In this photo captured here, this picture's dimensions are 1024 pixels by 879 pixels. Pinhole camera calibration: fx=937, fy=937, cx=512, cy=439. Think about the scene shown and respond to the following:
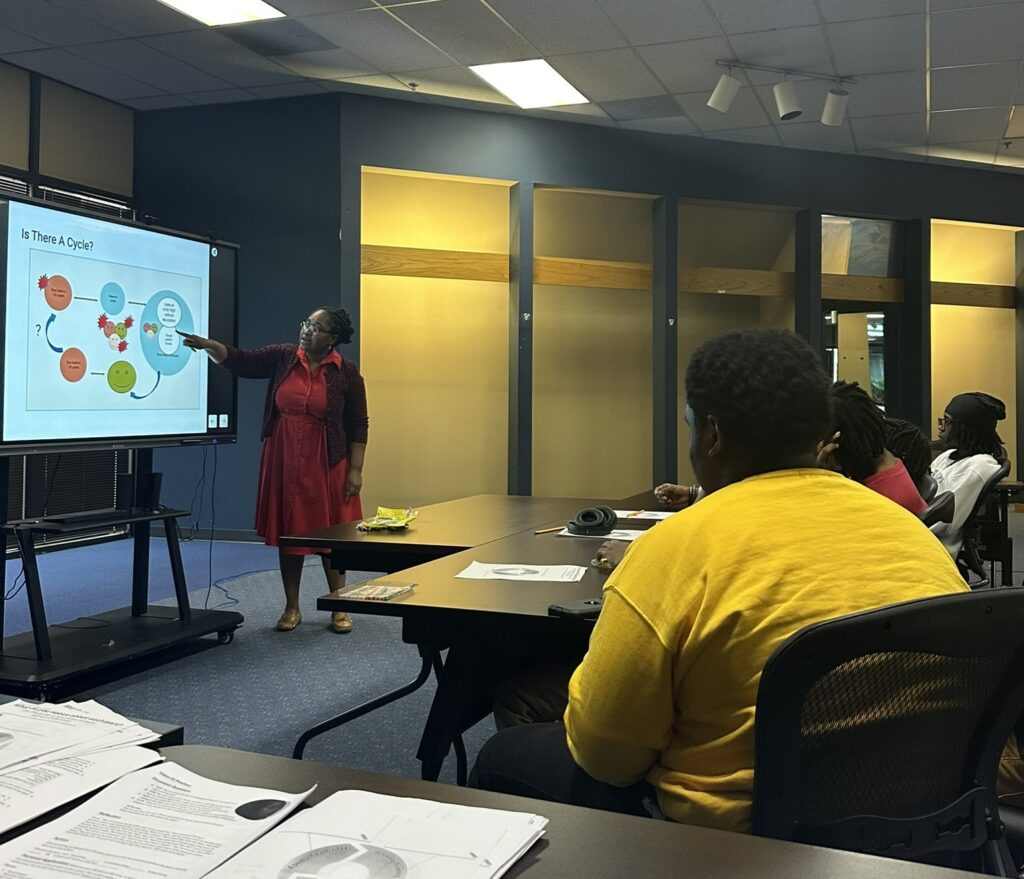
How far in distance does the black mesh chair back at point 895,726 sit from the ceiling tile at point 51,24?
5383 mm

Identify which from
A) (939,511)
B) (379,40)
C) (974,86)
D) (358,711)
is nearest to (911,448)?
(939,511)

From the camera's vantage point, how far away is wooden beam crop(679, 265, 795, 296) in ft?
24.3

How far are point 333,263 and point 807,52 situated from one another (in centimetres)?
319

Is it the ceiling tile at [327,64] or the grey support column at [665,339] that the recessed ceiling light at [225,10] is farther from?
the grey support column at [665,339]

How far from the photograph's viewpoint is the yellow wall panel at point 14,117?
5.73 m

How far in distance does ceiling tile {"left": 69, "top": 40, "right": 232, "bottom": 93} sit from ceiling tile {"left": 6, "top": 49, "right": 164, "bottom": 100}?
81 millimetres

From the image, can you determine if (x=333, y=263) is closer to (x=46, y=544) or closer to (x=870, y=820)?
(x=46, y=544)

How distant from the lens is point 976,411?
425cm

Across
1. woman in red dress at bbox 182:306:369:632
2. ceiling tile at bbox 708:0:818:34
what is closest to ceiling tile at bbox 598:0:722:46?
ceiling tile at bbox 708:0:818:34

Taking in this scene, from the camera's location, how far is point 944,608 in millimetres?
915

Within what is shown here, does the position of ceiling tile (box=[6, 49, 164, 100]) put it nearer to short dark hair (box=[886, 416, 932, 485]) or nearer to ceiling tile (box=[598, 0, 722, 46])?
ceiling tile (box=[598, 0, 722, 46])

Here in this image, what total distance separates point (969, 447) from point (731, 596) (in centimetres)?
373

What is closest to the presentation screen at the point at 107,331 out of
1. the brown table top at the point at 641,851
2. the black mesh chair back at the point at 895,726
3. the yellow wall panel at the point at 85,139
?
the brown table top at the point at 641,851

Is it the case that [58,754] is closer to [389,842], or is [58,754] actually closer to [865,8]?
[389,842]
